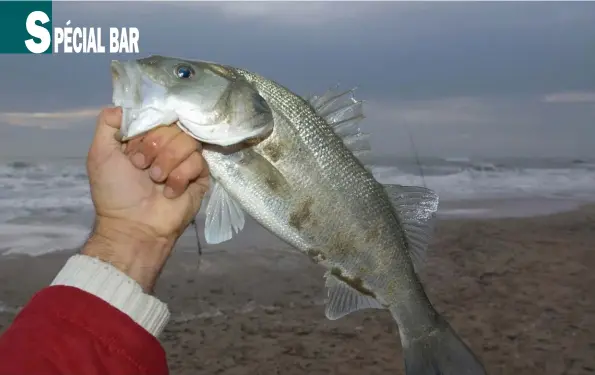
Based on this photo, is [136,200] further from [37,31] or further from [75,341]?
[37,31]

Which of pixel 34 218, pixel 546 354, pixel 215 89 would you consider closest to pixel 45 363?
pixel 215 89

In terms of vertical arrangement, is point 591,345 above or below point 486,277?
above

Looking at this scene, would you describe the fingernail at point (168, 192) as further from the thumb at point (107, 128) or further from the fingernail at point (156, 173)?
the thumb at point (107, 128)

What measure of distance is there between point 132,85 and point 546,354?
3718mm

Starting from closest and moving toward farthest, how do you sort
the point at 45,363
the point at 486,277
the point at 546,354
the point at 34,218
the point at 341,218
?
the point at 45,363 < the point at 341,218 < the point at 546,354 < the point at 486,277 < the point at 34,218

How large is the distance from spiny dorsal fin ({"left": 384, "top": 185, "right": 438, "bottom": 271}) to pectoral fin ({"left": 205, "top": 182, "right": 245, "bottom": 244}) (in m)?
0.53

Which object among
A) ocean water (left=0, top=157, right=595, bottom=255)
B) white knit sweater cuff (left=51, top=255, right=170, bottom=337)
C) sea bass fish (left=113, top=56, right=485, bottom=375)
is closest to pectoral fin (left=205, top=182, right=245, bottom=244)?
sea bass fish (left=113, top=56, right=485, bottom=375)

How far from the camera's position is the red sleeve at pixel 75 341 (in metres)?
1.42

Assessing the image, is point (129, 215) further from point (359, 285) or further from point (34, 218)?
point (34, 218)

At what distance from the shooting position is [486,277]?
20.4 ft

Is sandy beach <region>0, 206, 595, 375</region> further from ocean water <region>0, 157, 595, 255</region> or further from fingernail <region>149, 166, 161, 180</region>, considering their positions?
fingernail <region>149, 166, 161, 180</region>

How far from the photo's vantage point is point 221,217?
2.21 metres

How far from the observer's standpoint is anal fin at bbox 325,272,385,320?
2242 millimetres

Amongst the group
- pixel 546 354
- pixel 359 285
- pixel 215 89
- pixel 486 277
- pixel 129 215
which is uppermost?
pixel 215 89
